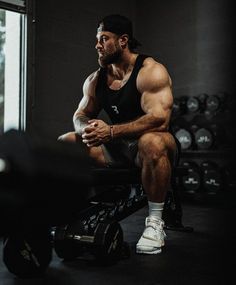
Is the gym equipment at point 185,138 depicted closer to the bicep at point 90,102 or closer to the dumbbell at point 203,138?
the dumbbell at point 203,138

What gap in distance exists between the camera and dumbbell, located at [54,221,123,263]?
58.2 inches

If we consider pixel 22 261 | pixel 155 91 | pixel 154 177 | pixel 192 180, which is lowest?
pixel 192 180

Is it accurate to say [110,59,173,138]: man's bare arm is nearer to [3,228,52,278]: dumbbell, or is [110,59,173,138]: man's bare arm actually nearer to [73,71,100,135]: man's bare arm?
[73,71,100,135]: man's bare arm

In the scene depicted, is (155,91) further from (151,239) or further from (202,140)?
(202,140)

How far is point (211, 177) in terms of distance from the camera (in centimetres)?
367

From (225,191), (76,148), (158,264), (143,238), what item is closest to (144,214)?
(225,191)

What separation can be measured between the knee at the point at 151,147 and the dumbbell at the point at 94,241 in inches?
13.3

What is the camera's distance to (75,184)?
292mm

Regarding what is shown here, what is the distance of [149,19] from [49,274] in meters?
3.45

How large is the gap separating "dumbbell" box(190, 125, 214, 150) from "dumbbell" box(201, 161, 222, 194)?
0.52 ft

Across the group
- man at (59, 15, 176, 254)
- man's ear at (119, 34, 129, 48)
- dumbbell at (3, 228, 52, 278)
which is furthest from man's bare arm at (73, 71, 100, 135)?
dumbbell at (3, 228, 52, 278)

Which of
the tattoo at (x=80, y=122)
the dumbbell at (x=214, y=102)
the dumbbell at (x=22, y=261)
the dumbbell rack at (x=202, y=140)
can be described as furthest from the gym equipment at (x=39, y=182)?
the dumbbell at (x=214, y=102)

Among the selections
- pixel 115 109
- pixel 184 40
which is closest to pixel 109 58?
pixel 115 109

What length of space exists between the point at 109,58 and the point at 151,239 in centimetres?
81
